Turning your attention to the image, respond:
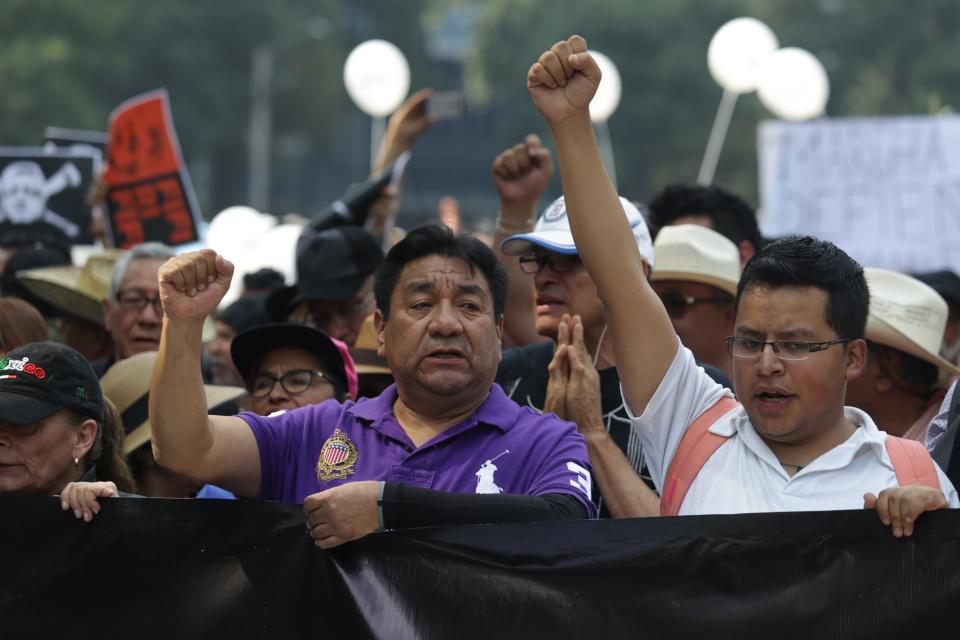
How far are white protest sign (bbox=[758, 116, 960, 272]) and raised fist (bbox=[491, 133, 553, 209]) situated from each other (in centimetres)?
492

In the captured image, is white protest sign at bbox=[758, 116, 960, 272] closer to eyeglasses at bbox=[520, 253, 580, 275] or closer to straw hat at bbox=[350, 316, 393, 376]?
straw hat at bbox=[350, 316, 393, 376]

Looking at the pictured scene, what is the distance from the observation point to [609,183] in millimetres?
3652

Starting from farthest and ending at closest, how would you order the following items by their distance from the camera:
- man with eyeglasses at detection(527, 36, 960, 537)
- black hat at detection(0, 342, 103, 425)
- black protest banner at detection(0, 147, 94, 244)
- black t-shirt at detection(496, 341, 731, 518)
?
1. black protest banner at detection(0, 147, 94, 244)
2. black t-shirt at detection(496, 341, 731, 518)
3. black hat at detection(0, 342, 103, 425)
4. man with eyeglasses at detection(527, 36, 960, 537)

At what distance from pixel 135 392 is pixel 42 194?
418 cm

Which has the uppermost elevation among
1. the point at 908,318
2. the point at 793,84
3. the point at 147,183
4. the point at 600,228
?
the point at 600,228

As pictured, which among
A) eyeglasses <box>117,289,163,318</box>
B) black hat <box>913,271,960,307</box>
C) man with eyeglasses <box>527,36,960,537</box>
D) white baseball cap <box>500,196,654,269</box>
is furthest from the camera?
black hat <box>913,271,960,307</box>

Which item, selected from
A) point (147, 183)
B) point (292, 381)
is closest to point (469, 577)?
point (292, 381)

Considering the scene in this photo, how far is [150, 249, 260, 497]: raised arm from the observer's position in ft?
11.6

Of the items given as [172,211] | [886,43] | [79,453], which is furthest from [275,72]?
[79,453]

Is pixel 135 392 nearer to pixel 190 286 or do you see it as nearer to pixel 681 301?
pixel 190 286

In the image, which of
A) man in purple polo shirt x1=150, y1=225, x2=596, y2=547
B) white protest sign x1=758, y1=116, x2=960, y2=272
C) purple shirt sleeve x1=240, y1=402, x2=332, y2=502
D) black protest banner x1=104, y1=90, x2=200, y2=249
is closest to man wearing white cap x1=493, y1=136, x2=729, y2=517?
man in purple polo shirt x1=150, y1=225, x2=596, y2=547

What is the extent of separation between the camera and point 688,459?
3.58 metres

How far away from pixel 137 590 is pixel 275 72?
59.0 m

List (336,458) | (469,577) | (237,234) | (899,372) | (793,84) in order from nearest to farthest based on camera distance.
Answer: (469,577)
(336,458)
(899,372)
(237,234)
(793,84)
